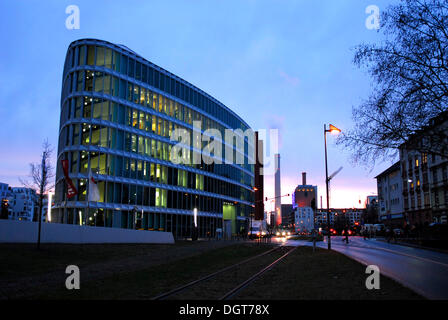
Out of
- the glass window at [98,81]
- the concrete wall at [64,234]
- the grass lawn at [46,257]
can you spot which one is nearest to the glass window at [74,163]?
the glass window at [98,81]

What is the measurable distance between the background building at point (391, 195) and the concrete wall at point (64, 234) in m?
62.5

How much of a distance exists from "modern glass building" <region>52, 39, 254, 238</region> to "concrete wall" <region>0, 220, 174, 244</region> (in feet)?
22.7

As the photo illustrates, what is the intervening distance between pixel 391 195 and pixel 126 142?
6712 cm

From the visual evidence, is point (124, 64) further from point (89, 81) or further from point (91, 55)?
point (89, 81)

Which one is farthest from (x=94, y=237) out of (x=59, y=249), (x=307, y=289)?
(x=307, y=289)

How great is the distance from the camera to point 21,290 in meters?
11.6

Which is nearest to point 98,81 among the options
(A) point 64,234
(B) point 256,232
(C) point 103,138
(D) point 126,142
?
(C) point 103,138

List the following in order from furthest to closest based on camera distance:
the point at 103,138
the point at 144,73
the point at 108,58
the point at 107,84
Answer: the point at 144,73, the point at 108,58, the point at 107,84, the point at 103,138

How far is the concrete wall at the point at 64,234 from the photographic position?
23656 millimetres

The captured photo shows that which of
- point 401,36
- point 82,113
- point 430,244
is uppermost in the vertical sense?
point 82,113

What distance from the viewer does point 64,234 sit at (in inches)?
1075
